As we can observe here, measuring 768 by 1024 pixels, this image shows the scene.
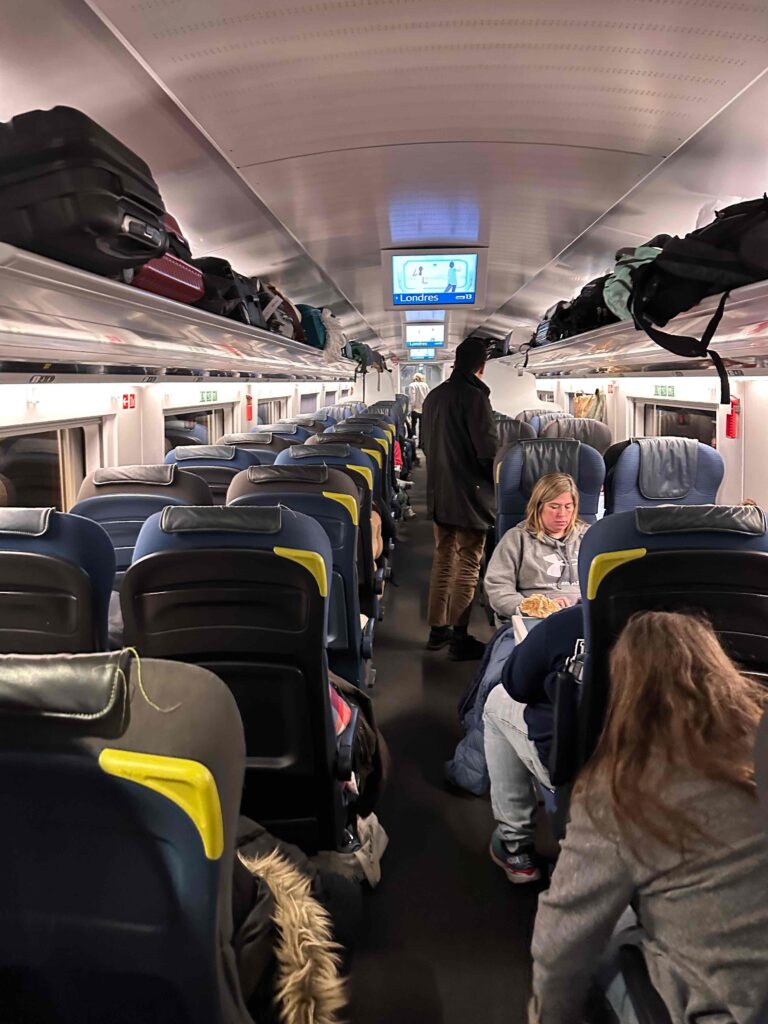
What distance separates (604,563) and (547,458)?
8.92ft

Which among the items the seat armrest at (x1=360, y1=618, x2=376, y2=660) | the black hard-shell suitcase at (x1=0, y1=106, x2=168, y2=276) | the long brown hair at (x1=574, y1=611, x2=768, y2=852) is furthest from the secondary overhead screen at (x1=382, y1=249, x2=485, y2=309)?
the long brown hair at (x1=574, y1=611, x2=768, y2=852)

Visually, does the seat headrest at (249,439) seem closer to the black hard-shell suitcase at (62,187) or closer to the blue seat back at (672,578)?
the black hard-shell suitcase at (62,187)

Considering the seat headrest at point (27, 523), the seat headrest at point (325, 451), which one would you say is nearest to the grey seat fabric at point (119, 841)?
the seat headrest at point (27, 523)

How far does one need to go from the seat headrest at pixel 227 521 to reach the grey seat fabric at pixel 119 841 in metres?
1.21

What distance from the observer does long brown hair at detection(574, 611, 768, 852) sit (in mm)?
1458

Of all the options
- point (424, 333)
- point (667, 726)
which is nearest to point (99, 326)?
point (667, 726)

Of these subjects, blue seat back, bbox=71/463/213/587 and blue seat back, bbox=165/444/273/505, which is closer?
blue seat back, bbox=71/463/213/587

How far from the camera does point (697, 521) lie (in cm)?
214

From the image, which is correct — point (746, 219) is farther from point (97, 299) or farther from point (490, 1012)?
point (490, 1012)

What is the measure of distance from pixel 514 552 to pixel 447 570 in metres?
1.37

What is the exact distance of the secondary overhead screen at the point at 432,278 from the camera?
6410 mm

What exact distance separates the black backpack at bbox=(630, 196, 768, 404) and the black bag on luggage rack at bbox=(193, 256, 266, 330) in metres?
2.27

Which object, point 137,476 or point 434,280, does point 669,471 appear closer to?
point 434,280

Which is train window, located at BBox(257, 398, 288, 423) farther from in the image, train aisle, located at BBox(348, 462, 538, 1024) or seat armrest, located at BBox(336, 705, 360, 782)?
seat armrest, located at BBox(336, 705, 360, 782)
